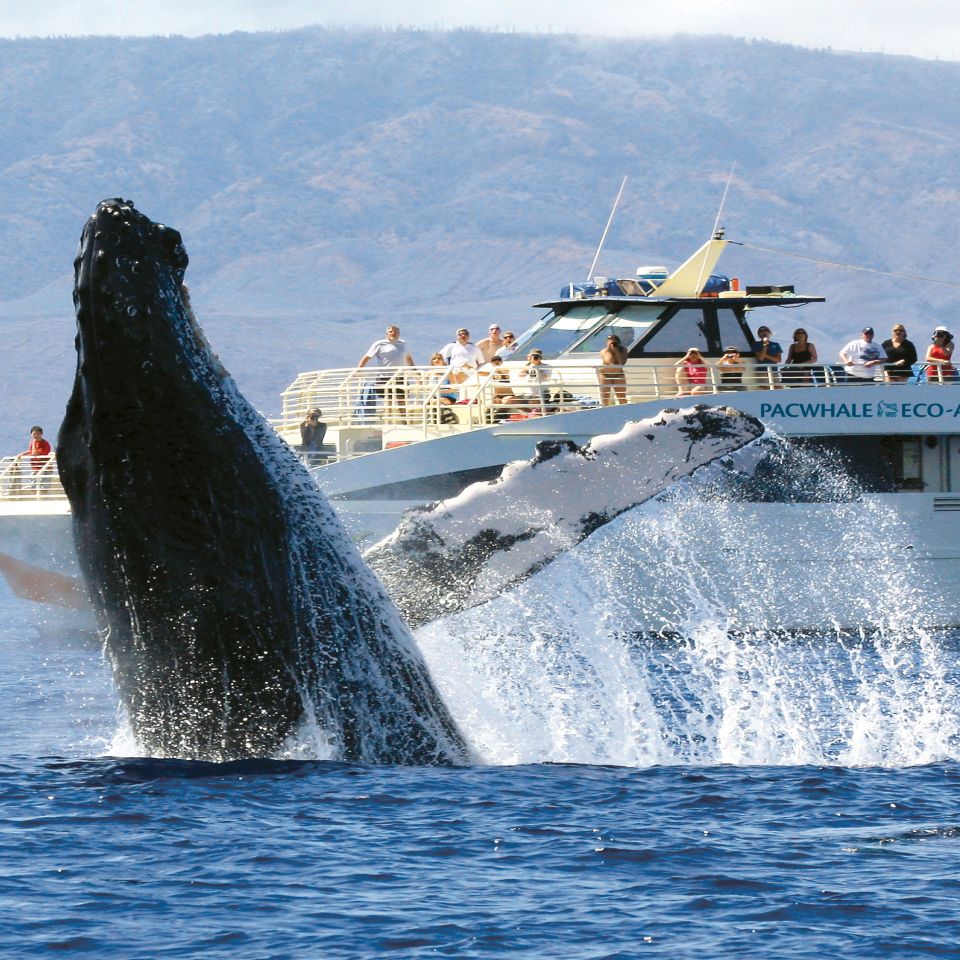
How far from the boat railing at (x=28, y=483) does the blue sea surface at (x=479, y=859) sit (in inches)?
532

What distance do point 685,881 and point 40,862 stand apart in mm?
3061

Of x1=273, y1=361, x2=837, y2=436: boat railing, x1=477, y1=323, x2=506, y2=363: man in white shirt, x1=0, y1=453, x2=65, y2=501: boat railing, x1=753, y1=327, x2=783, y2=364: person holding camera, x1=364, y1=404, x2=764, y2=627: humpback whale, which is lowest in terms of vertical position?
x1=364, y1=404, x2=764, y2=627: humpback whale

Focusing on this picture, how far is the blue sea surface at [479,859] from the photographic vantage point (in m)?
7.29

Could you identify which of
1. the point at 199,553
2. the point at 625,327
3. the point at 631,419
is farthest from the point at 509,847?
the point at 625,327

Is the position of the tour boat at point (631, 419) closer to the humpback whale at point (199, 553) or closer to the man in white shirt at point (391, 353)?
the man in white shirt at point (391, 353)

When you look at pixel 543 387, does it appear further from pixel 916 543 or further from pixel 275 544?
pixel 275 544

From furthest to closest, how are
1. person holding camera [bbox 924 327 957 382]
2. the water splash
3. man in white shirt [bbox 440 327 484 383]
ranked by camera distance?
1. man in white shirt [bbox 440 327 484 383]
2. person holding camera [bbox 924 327 957 382]
3. the water splash

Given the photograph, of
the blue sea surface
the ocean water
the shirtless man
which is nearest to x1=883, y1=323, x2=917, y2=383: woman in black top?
the shirtless man

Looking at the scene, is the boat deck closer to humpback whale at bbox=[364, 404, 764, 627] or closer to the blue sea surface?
the blue sea surface

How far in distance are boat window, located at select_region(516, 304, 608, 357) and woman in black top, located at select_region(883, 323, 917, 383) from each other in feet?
13.4

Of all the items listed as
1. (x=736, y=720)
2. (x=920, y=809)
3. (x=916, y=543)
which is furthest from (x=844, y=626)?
(x=920, y=809)

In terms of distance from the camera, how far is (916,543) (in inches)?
949

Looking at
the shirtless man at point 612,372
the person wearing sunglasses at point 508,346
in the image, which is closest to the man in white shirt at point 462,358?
the person wearing sunglasses at point 508,346

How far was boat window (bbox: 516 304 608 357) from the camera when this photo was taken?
25.3 m
